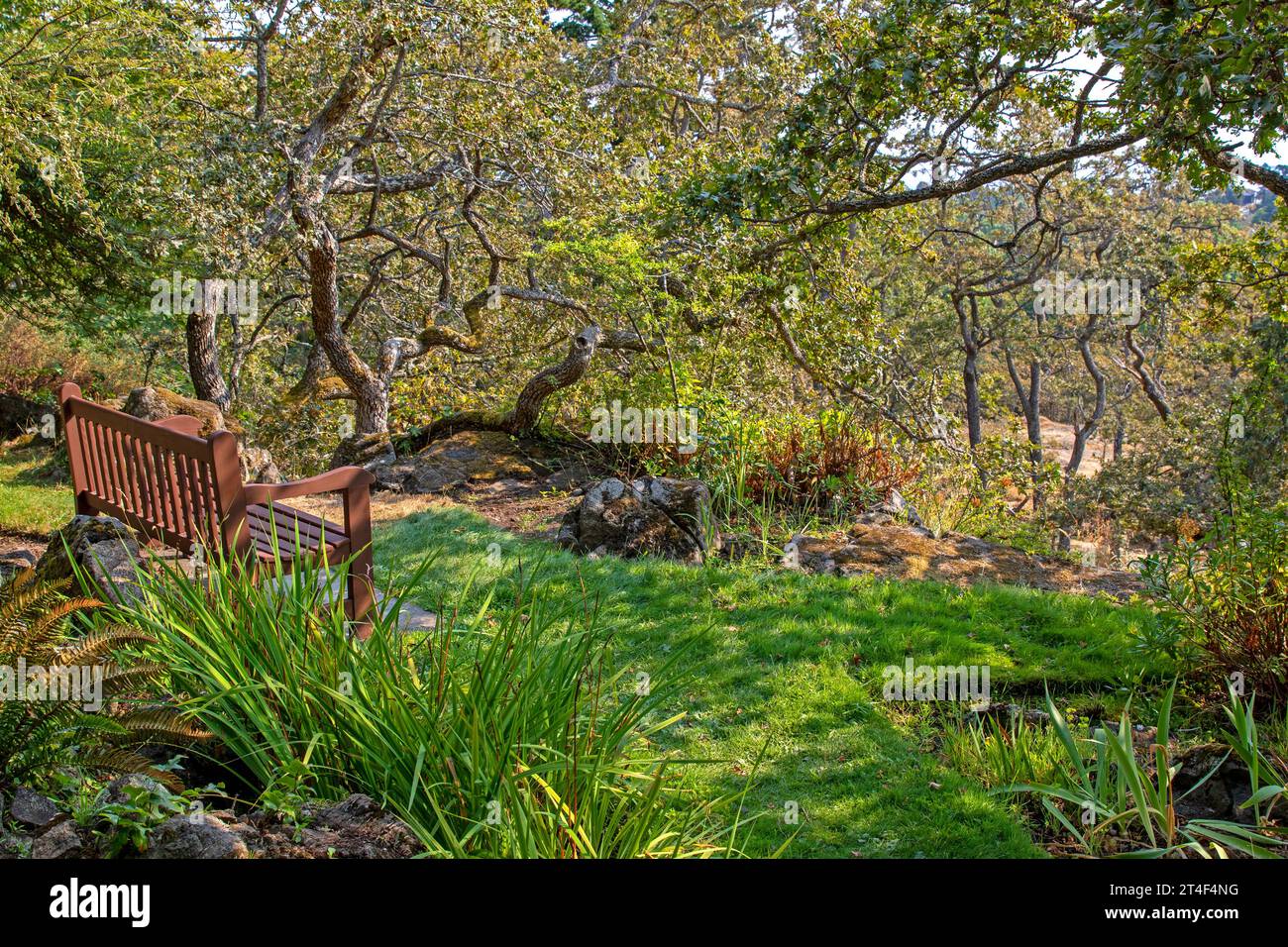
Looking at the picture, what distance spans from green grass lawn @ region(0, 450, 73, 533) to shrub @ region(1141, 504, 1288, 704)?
8.04 meters

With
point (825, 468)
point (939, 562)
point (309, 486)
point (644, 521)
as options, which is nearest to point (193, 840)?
point (309, 486)

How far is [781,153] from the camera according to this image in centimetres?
640

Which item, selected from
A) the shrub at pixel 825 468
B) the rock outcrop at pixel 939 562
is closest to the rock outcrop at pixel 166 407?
the shrub at pixel 825 468

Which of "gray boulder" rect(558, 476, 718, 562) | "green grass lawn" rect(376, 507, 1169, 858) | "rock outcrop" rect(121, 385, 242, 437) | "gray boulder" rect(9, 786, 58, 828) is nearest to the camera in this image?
"gray boulder" rect(9, 786, 58, 828)

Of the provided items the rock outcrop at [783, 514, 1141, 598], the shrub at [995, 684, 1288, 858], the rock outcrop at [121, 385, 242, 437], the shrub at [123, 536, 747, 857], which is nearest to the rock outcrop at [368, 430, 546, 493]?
the rock outcrop at [121, 385, 242, 437]

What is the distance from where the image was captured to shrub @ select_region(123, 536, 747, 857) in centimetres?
283

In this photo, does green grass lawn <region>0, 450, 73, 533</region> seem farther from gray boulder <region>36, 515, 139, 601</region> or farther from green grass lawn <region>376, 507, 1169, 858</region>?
gray boulder <region>36, 515, 139, 601</region>

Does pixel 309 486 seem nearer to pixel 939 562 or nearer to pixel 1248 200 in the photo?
pixel 939 562

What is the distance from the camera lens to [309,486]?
464cm

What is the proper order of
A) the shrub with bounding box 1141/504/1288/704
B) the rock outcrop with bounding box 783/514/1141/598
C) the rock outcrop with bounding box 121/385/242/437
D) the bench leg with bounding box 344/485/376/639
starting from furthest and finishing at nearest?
the rock outcrop with bounding box 121/385/242/437 → the rock outcrop with bounding box 783/514/1141/598 → the bench leg with bounding box 344/485/376/639 → the shrub with bounding box 1141/504/1288/704

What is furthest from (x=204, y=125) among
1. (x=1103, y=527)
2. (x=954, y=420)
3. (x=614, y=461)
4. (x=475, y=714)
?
(x=1103, y=527)

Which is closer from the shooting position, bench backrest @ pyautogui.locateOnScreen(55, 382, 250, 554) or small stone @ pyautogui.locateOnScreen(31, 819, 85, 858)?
small stone @ pyautogui.locateOnScreen(31, 819, 85, 858)

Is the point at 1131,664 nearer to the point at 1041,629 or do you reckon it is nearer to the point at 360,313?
the point at 1041,629

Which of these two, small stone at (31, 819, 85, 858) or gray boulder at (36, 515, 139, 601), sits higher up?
gray boulder at (36, 515, 139, 601)
